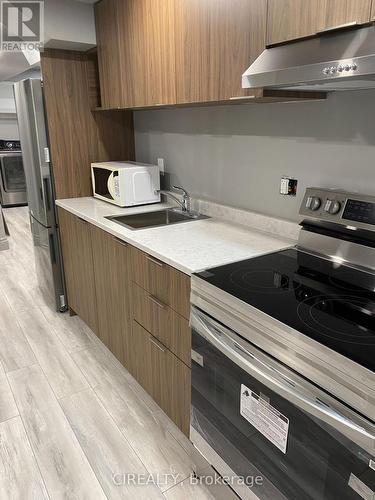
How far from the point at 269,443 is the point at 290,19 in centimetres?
136

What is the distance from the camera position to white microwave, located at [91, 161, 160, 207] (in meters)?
2.47

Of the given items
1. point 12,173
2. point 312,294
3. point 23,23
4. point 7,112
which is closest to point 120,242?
point 312,294

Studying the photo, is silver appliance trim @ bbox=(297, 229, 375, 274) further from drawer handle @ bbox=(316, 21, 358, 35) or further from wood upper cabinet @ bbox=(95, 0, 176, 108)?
wood upper cabinet @ bbox=(95, 0, 176, 108)

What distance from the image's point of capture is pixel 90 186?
290 cm

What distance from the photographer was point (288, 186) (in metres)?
1.76

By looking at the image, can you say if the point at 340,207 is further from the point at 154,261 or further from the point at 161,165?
the point at 161,165

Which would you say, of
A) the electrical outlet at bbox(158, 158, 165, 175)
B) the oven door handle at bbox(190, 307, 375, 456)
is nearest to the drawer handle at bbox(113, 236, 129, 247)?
the oven door handle at bbox(190, 307, 375, 456)

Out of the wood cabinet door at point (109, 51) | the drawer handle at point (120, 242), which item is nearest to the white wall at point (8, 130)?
the wood cabinet door at point (109, 51)

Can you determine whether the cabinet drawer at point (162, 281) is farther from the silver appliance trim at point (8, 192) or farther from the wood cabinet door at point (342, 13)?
the silver appliance trim at point (8, 192)

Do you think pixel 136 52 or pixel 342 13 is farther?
pixel 136 52

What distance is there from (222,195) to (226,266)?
0.84 meters

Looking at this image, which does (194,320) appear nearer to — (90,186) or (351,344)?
(351,344)

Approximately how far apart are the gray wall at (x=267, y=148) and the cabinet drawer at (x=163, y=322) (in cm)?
74

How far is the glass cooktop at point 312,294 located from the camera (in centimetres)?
96
